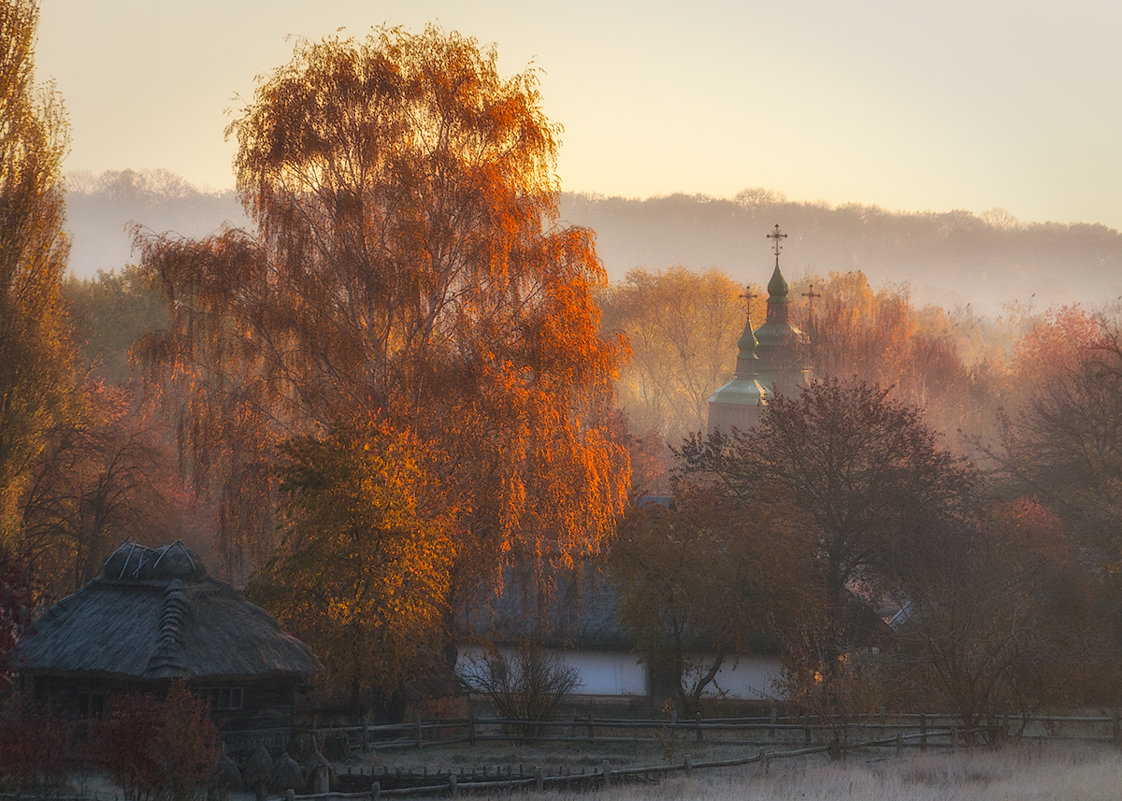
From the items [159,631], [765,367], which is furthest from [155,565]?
[765,367]

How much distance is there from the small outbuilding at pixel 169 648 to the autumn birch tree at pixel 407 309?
1.64m

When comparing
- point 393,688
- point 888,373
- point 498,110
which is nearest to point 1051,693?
point 393,688

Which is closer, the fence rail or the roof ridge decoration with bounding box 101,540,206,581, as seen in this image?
the roof ridge decoration with bounding box 101,540,206,581

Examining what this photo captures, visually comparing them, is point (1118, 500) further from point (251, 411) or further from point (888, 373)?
point (888, 373)

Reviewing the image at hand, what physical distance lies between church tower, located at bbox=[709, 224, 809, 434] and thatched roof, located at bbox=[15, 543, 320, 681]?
50.0m

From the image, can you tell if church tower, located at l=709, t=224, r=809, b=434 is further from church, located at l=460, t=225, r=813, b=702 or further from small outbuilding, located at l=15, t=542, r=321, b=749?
small outbuilding, located at l=15, t=542, r=321, b=749

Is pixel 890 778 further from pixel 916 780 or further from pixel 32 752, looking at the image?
pixel 32 752

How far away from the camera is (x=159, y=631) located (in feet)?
77.8

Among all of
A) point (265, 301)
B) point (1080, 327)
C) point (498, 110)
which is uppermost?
point (1080, 327)

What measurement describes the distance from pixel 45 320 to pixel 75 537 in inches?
420

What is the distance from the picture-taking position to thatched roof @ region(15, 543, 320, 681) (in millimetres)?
23281

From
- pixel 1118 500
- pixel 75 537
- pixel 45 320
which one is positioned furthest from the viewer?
pixel 75 537

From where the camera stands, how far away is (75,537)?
4162 centimetres

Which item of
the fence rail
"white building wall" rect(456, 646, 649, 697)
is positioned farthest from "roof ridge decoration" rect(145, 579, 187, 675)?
"white building wall" rect(456, 646, 649, 697)
